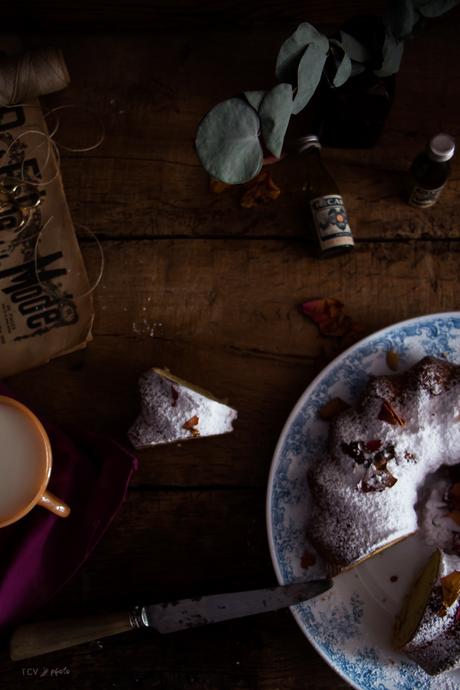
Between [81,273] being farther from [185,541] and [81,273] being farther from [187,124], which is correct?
[185,541]

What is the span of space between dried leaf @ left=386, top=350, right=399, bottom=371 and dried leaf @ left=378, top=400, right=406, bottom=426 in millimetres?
97

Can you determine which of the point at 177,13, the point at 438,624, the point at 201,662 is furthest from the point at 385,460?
the point at 177,13

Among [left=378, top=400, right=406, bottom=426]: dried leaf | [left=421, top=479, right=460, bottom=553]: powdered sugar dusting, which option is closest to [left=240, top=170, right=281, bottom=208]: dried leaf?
[left=378, top=400, right=406, bottom=426]: dried leaf

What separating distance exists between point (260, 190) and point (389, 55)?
12.0 inches

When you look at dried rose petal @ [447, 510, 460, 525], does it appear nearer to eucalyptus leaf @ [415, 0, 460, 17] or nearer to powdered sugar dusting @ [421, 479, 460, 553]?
powdered sugar dusting @ [421, 479, 460, 553]

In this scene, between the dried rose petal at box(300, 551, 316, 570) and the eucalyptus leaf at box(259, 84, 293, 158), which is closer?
the eucalyptus leaf at box(259, 84, 293, 158)

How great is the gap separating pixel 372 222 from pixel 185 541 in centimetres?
64

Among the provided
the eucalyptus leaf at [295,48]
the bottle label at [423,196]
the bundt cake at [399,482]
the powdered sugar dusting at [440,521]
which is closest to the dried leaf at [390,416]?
the bundt cake at [399,482]

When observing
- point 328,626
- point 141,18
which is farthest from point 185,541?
point 141,18

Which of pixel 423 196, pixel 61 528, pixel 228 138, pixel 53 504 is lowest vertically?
pixel 61 528

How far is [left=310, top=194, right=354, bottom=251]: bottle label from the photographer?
3.38 feet

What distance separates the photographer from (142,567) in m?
1.05

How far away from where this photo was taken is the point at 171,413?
98 centimetres

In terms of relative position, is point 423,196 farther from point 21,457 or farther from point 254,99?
point 21,457
